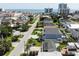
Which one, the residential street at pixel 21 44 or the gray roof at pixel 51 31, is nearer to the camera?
the residential street at pixel 21 44

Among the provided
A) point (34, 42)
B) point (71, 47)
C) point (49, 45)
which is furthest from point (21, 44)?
point (71, 47)

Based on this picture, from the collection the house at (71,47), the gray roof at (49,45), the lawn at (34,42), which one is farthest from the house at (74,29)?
the lawn at (34,42)

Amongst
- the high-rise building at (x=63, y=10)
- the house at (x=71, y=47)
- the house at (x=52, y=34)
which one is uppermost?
the high-rise building at (x=63, y=10)

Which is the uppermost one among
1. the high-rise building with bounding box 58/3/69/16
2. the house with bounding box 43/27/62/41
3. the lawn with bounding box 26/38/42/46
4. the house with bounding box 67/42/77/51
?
the high-rise building with bounding box 58/3/69/16

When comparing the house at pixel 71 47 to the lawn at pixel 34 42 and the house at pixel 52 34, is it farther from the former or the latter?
the lawn at pixel 34 42

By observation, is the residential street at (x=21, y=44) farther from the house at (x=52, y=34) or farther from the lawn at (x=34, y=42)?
the house at (x=52, y=34)

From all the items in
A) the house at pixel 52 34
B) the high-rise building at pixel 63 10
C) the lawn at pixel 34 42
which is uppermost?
the high-rise building at pixel 63 10

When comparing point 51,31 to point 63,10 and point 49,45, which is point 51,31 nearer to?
point 49,45

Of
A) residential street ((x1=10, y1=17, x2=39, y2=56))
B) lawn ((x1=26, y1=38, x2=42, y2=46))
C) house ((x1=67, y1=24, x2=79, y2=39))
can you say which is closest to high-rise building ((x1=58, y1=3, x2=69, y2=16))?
house ((x1=67, y1=24, x2=79, y2=39))

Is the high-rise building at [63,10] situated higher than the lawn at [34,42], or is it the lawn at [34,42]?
the high-rise building at [63,10]

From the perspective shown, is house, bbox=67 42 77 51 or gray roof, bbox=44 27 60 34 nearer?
house, bbox=67 42 77 51

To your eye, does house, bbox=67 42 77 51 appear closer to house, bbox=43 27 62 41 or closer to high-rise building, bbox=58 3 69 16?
house, bbox=43 27 62 41

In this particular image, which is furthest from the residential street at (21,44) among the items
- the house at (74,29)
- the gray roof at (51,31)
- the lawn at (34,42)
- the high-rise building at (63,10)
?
the house at (74,29)

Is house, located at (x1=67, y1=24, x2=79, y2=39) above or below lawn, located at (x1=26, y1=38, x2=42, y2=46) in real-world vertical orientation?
above
